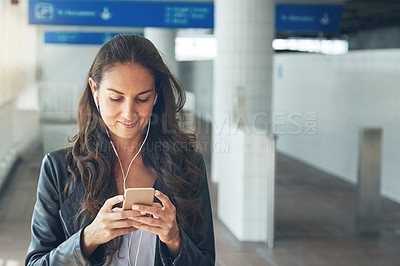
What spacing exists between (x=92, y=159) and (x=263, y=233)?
4841mm

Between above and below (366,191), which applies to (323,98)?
above

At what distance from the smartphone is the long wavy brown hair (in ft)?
0.78

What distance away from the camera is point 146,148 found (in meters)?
1.71

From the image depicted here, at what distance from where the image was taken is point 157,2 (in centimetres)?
1131

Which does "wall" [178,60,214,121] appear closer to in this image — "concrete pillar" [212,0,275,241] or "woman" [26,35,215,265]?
"concrete pillar" [212,0,275,241]

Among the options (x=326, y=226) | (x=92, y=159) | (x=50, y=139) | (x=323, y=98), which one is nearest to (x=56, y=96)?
(x=50, y=139)

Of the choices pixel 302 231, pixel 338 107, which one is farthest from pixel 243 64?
pixel 302 231

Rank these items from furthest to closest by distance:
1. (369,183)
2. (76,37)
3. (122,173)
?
(76,37)
(369,183)
(122,173)

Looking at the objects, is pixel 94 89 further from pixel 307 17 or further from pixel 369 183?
pixel 307 17

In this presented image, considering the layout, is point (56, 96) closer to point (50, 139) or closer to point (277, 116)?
point (50, 139)

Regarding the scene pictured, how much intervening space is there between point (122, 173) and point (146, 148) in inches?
4.0

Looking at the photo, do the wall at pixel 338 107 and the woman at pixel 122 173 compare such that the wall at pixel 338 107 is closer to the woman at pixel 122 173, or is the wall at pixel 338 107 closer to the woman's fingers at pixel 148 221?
the woman at pixel 122 173

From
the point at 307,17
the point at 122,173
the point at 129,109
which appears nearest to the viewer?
the point at 129,109

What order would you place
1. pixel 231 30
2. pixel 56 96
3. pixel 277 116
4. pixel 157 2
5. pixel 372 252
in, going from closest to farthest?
pixel 372 252
pixel 231 30
pixel 157 2
pixel 277 116
pixel 56 96
